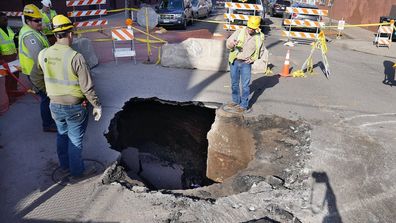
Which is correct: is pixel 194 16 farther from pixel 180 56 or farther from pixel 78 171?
pixel 78 171

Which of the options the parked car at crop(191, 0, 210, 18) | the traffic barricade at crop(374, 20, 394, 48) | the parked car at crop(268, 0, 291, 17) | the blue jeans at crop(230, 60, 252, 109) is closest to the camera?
the blue jeans at crop(230, 60, 252, 109)

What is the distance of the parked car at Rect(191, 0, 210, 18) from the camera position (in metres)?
25.4

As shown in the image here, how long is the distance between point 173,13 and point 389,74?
13.1 m

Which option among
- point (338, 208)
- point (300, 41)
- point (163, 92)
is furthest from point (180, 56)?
point (300, 41)

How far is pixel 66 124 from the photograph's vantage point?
14.8 feet

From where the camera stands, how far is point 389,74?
11.3 metres

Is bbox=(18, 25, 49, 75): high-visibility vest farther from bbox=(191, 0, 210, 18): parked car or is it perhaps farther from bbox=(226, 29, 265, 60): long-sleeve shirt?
bbox=(191, 0, 210, 18): parked car

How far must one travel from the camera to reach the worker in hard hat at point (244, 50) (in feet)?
22.2

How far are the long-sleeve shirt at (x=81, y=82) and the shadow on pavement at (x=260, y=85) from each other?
4343 mm

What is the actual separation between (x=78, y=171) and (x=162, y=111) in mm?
3616

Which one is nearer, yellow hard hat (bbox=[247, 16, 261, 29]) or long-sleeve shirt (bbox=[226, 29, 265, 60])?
yellow hard hat (bbox=[247, 16, 261, 29])

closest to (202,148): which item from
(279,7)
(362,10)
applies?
(362,10)

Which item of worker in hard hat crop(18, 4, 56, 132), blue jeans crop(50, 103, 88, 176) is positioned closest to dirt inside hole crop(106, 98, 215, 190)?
blue jeans crop(50, 103, 88, 176)

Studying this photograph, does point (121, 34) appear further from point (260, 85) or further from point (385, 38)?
point (385, 38)
